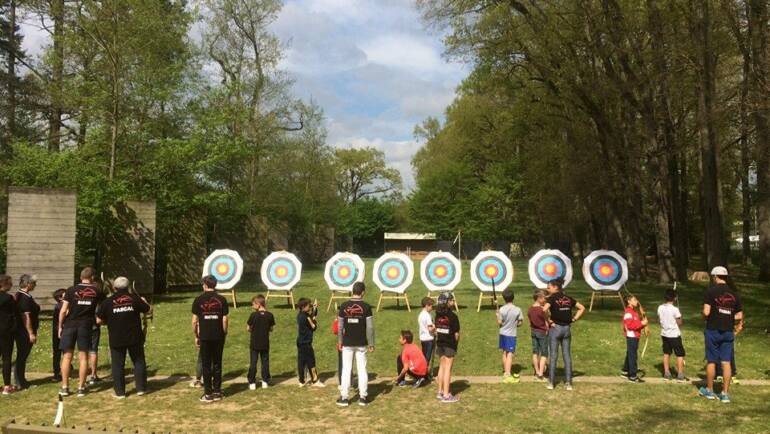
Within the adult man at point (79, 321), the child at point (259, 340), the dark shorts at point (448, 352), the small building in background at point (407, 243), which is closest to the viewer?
the dark shorts at point (448, 352)

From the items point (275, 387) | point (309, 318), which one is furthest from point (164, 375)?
point (309, 318)

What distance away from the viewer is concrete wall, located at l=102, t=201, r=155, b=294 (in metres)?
19.9

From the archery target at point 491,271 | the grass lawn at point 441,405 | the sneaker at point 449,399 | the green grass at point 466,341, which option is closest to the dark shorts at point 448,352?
the sneaker at point 449,399

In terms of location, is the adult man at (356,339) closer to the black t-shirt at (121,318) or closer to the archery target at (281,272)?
the black t-shirt at (121,318)

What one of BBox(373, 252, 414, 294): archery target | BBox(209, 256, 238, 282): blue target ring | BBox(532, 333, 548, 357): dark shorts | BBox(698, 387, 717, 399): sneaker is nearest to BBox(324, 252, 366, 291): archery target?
BBox(373, 252, 414, 294): archery target

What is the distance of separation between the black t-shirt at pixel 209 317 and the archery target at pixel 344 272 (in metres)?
9.59

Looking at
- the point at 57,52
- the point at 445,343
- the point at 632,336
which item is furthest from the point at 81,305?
the point at 57,52

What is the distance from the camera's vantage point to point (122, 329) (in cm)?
878

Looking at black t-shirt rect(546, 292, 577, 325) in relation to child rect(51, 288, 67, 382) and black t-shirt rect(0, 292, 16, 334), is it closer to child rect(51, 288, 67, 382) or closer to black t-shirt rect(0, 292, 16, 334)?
child rect(51, 288, 67, 382)

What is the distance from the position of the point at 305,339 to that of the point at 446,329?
229 cm

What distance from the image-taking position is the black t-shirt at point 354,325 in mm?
8461

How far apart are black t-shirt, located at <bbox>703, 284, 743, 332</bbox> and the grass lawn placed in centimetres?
111

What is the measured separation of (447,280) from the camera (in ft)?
61.7

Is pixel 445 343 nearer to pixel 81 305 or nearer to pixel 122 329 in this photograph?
pixel 122 329
